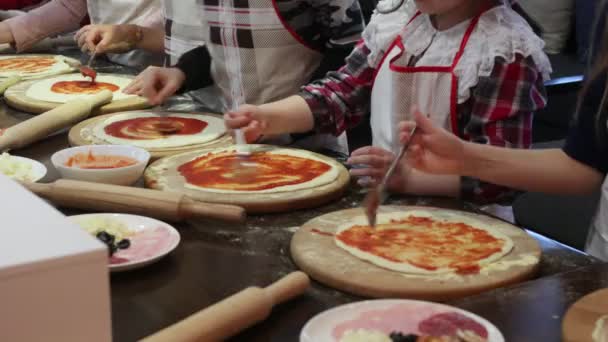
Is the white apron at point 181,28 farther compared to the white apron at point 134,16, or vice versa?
the white apron at point 134,16

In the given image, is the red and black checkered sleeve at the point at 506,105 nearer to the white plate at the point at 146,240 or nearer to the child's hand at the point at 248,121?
the child's hand at the point at 248,121

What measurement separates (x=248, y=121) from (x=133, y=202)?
0.47 m

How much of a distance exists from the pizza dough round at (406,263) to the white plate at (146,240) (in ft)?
0.82

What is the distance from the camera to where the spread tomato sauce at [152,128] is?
6.14 ft

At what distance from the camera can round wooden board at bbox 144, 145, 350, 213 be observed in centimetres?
142

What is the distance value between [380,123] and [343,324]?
1.01 m

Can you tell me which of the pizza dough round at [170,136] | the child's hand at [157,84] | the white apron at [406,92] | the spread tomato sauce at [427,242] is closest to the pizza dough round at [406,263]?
the spread tomato sauce at [427,242]

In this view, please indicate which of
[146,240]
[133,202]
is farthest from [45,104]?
[146,240]

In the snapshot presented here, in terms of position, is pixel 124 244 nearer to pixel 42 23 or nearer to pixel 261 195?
pixel 261 195

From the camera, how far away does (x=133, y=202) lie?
1.34 m

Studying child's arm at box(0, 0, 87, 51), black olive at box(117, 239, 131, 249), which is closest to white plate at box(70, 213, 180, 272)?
black olive at box(117, 239, 131, 249)

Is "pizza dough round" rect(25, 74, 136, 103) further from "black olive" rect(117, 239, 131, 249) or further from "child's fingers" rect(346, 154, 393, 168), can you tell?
"black olive" rect(117, 239, 131, 249)

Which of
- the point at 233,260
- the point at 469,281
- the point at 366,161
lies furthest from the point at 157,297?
the point at 366,161

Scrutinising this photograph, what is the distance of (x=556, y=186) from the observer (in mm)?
1480
